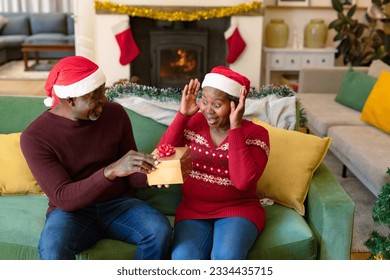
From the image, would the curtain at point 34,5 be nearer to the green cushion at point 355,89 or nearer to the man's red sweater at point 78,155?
the green cushion at point 355,89

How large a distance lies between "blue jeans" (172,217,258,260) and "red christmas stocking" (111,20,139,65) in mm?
3889

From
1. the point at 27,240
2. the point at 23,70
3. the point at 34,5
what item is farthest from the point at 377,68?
the point at 34,5

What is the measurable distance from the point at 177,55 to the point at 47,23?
149 inches

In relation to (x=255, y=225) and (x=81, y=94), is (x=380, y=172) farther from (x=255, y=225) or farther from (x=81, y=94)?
(x=81, y=94)

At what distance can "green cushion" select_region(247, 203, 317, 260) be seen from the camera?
1938 millimetres

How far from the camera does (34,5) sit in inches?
374

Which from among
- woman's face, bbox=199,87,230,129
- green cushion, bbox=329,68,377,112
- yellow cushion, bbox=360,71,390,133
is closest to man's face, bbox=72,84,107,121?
woman's face, bbox=199,87,230,129

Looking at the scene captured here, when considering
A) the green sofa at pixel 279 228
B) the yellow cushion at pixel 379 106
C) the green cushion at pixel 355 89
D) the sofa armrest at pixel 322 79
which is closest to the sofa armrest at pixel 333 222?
the green sofa at pixel 279 228

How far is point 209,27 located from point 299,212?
4069 millimetres

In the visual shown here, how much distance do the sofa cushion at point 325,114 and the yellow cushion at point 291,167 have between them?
1.51m

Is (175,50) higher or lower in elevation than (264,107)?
lower

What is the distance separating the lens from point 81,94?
72.9 inches

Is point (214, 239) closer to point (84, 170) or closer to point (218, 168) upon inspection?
point (218, 168)
